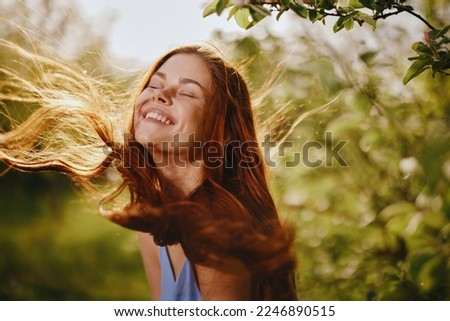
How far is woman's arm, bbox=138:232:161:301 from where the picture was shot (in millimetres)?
1409

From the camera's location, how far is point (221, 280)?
1.36 meters

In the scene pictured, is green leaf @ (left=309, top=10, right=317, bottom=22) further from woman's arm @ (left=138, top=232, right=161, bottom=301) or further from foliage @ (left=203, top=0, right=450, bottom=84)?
woman's arm @ (left=138, top=232, right=161, bottom=301)

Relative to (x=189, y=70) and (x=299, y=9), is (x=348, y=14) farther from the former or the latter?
(x=189, y=70)

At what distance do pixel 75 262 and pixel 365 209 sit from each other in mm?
Result: 738

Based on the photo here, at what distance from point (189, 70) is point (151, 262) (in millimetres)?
448

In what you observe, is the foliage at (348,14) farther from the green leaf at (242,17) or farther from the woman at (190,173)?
the woman at (190,173)

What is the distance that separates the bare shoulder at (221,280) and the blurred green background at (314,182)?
18 centimetres

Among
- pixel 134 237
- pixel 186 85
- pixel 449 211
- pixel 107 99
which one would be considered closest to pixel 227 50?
pixel 186 85

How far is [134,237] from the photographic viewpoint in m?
1.55

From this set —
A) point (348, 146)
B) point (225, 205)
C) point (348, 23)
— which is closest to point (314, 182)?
point (348, 146)

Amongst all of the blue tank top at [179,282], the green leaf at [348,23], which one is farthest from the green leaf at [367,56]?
the blue tank top at [179,282]

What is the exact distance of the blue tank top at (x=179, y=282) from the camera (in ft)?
4.48

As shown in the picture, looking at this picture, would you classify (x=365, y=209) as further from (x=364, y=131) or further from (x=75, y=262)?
(x=75, y=262)
